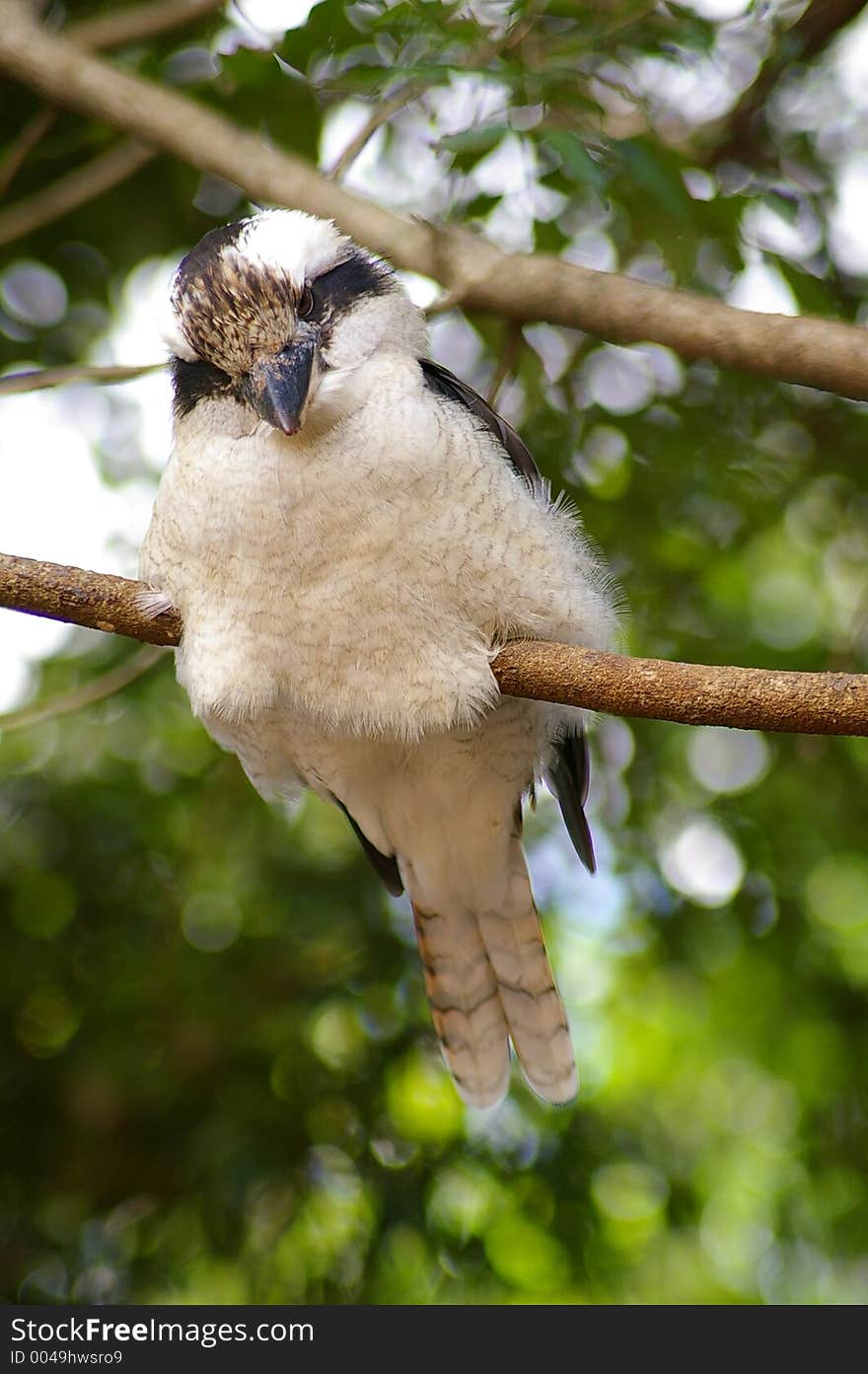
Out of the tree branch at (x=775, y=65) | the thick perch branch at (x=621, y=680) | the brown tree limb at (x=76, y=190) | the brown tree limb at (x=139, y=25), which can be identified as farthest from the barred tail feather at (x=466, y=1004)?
the brown tree limb at (x=139, y=25)

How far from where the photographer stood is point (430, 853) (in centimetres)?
319

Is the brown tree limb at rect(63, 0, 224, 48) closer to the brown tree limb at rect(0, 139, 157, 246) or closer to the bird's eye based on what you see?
the brown tree limb at rect(0, 139, 157, 246)

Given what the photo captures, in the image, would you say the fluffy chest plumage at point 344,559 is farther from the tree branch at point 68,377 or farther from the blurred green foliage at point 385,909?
the blurred green foliage at point 385,909

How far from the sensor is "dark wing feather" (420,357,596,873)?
274 cm

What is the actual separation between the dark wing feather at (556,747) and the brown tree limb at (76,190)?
120 cm

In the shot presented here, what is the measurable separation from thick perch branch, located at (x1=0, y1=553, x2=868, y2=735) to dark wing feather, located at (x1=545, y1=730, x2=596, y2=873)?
0.79 m

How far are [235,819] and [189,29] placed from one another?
2.11m

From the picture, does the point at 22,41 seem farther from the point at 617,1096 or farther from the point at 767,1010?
the point at 617,1096

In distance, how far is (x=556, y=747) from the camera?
3.06 m

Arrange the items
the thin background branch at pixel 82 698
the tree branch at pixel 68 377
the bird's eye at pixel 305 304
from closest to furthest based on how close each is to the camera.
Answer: the bird's eye at pixel 305 304 < the tree branch at pixel 68 377 < the thin background branch at pixel 82 698

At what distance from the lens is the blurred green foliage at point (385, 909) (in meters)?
3.54

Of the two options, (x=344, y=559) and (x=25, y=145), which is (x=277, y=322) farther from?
(x=25, y=145)

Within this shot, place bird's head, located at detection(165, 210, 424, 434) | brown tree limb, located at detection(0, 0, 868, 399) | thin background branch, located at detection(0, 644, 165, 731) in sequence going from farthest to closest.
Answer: thin background branch, located at detection(0, 644, 165, 731) → bird's head, located at detection(165, 210, 424, 434) → brown tree limb, located at detection(0, 0, 868, 399)

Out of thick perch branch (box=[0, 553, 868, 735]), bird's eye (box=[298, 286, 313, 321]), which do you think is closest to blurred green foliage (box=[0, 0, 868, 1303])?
bird's eye (box=[298, 286, 313, 321])
